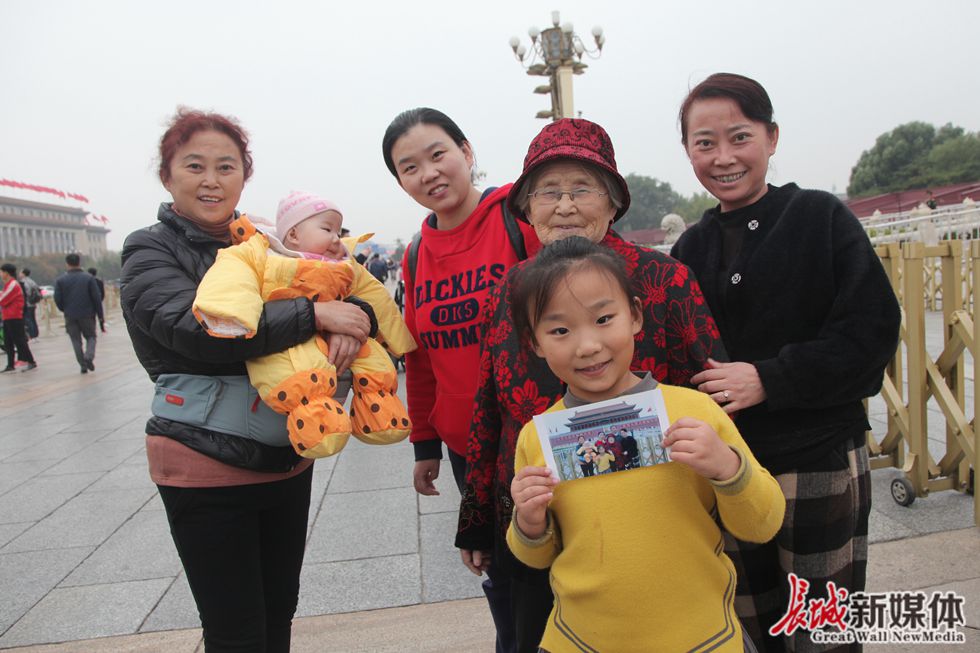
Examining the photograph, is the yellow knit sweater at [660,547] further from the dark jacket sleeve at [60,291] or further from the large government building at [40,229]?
the large government building at [40,229]

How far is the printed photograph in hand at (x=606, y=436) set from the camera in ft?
4.09

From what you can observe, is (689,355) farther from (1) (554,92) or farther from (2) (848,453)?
(1) (554,92)

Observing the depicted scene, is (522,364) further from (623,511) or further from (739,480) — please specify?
(739,480)

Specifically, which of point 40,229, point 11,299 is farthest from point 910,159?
point 40,229

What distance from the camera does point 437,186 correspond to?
2035 mm

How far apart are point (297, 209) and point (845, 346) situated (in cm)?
165

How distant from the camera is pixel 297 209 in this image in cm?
205

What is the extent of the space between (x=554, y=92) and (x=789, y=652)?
16.0 metres

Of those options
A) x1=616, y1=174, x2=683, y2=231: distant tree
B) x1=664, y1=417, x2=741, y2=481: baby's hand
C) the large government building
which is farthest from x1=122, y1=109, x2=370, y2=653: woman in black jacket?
x1=616, y1=174, x2=683, y2=231: distant tree

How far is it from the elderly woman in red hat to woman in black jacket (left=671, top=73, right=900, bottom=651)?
0.79 feet

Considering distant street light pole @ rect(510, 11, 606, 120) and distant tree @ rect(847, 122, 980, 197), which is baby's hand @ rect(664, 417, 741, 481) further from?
distant tree @ rect(847, 122, 980, 197)

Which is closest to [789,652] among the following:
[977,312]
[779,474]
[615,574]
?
[779,474]

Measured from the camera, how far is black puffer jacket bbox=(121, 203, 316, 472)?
65.0 inches

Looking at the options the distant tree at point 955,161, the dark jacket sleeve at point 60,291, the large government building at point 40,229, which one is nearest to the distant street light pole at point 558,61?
the dark jacket sleeve at point 60,291
